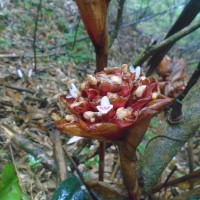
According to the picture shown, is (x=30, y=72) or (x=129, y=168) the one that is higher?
(x=30, y=72)

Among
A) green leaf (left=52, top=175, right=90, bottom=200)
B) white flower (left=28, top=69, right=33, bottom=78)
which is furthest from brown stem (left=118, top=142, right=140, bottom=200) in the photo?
white flower (left=28, top=69, right=33, bottom=78)

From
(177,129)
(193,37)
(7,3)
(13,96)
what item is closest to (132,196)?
(177,129)

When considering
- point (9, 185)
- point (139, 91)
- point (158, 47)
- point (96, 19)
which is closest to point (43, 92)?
point (158, 47)

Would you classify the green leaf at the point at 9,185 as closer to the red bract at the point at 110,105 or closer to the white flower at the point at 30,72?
the red bract at the point at 110,105

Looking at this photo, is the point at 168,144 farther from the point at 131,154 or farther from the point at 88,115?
the point at 88,115

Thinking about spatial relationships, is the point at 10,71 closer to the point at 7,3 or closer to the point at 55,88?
the point at 55,88
